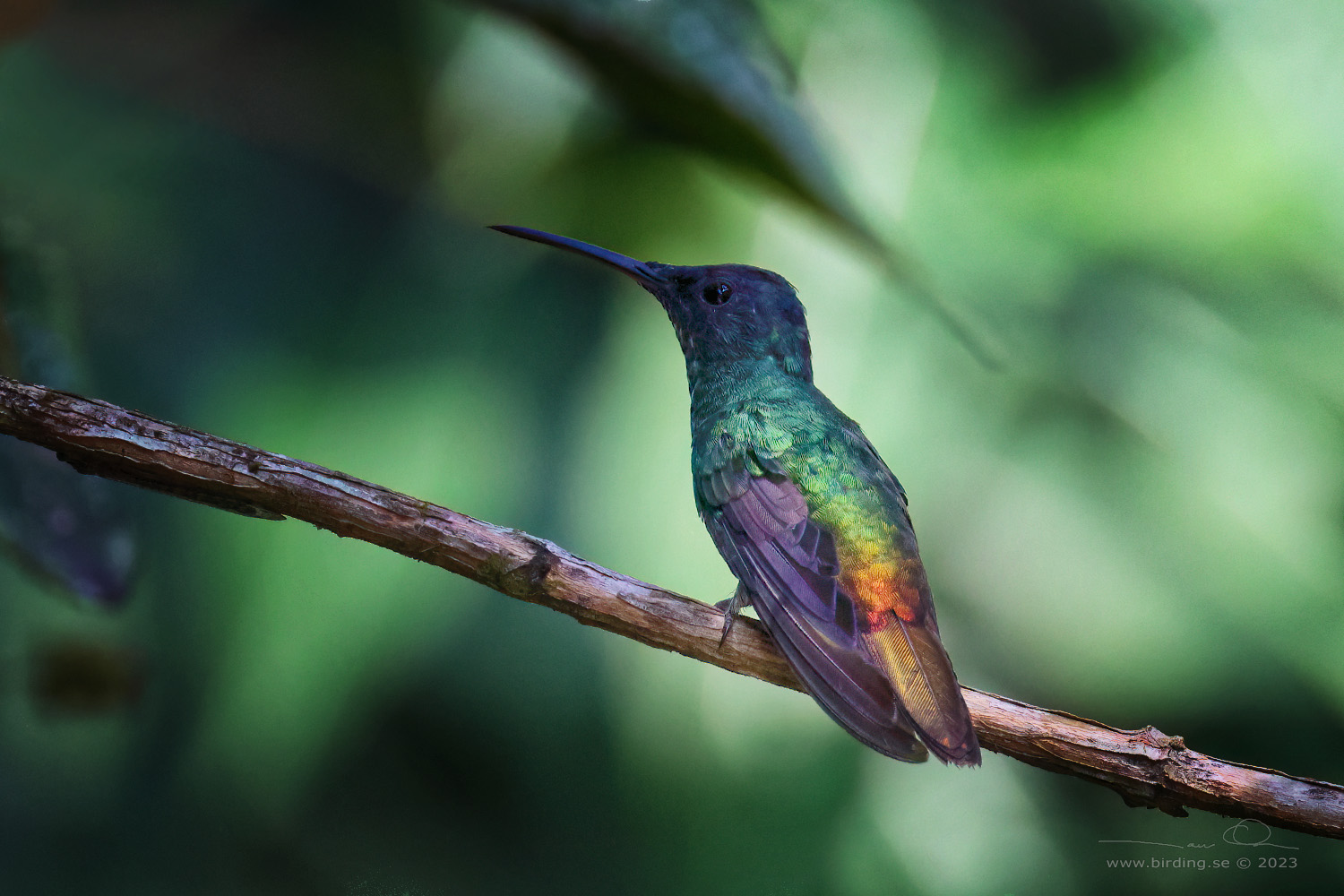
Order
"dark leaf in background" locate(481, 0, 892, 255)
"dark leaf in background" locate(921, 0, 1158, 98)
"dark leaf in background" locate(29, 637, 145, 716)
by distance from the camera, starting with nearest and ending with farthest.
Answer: "dark leaf in background" locate(481, 0, 892, 255) < "dark leaf in background" locate(29, 637, 145, 716) < "dark leaf in background" locate(921, 0, 1158, 98)

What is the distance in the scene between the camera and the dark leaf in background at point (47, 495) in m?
1.23

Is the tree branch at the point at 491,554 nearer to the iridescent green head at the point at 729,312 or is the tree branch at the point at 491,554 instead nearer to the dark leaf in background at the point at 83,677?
the iridescent green head at the point at 729,312

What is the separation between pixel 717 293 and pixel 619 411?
510 mm

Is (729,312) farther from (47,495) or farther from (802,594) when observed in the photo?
(47,495)

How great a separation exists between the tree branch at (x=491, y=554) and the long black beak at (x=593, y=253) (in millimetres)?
414

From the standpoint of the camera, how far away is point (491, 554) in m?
0.90

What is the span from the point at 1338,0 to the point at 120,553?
7.59 ft

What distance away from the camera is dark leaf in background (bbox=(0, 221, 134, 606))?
1.23m

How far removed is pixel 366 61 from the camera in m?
1.94

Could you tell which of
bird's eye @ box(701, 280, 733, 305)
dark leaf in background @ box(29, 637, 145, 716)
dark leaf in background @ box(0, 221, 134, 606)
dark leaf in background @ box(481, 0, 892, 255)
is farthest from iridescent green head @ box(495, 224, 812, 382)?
dark leaf in background @ box(29, 637, 145, 716)

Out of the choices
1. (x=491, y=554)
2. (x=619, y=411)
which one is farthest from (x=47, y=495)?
(x=619, y=411)

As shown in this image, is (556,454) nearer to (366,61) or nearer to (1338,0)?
(366,61)

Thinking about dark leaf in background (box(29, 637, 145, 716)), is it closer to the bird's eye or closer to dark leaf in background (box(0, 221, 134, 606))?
dark leaf in background (box(0, 221, 134, 606))

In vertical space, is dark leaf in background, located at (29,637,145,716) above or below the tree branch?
below
